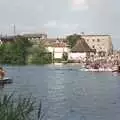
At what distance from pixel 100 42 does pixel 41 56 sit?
155ft

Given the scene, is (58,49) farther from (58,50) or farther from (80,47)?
(80,47)

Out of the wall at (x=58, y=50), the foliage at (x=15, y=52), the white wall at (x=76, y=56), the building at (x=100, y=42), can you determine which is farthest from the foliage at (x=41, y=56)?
the building at (x=100, y=42)

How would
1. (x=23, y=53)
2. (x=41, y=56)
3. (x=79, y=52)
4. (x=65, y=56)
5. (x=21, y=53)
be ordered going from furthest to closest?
(x=65, y=56) < (x=79, y=52) < (x=41, y=56) < (x=23, y=53) < (x=21, y=53)

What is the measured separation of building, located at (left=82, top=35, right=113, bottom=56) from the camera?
189125mm

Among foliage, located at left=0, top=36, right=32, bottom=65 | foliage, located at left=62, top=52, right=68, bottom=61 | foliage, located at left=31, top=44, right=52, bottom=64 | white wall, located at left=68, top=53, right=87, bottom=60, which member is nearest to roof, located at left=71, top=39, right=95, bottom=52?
white wall, located at left=68, top=53, right=87, bottom=60

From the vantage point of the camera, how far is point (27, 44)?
148 metres

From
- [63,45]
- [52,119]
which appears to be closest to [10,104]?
[52,119]

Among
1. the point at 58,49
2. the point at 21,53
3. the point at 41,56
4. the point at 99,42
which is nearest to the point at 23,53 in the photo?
the point at 21,53

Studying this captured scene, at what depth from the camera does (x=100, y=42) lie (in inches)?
7643

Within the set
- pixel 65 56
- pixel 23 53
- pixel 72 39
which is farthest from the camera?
pixel 72 39

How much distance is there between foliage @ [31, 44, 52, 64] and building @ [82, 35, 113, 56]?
30.0 meters

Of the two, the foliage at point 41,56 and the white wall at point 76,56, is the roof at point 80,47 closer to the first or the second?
the white wall at point 76,56

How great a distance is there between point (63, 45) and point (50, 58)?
40.6 ft

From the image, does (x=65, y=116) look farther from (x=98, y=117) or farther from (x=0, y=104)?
(x=0, y=104)
